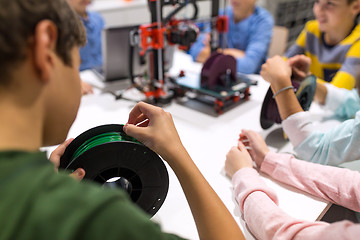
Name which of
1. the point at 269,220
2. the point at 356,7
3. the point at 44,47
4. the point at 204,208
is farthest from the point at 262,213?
the point at 356,7

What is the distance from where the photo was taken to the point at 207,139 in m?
1.34

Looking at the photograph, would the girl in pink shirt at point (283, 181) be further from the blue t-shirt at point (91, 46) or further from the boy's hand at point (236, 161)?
the blue t-shirt at point (91, 46)

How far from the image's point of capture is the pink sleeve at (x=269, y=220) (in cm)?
64

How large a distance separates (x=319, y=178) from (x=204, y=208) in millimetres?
486

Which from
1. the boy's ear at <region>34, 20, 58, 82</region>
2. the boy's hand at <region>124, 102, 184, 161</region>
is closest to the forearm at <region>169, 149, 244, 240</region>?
the boy's hand at <region>124, 102, 184, 161</region>

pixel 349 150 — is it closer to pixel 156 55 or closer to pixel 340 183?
pixel 340 183

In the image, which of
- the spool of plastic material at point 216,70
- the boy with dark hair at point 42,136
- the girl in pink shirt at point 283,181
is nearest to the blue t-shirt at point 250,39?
the spool of plastic material at point 216,70

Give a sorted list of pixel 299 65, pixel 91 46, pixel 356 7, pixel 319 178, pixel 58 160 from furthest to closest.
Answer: pixel 91 46, pixel 356 7, pixel 299 65, pixel 319 178, pixel 58 160

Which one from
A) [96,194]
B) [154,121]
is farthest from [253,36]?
[96,194]

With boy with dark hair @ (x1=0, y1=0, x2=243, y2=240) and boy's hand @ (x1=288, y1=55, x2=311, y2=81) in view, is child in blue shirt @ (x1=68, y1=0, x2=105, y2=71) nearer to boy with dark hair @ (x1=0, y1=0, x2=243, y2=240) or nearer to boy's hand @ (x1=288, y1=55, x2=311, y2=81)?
boy's hand @ (x1=288, y1=55, x2=311, y2=81)

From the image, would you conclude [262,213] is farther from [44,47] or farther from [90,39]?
[90,39]

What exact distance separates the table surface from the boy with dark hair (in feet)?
1.58

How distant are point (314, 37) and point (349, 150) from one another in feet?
4.07

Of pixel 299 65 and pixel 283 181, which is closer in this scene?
pixel 283 181
